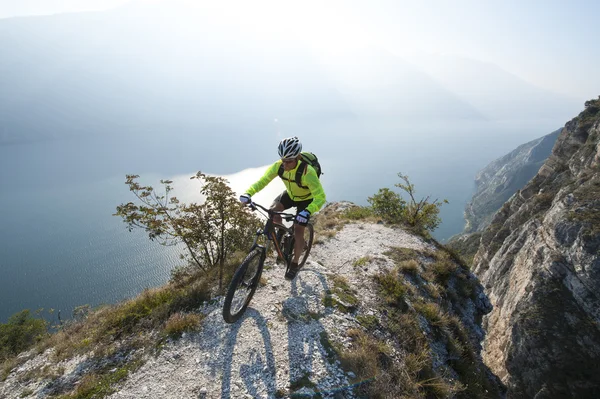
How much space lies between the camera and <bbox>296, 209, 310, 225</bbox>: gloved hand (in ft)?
22.2

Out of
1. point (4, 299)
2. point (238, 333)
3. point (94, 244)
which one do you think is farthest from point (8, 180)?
point (238, 333)

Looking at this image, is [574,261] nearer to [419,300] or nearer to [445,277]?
[445,277]

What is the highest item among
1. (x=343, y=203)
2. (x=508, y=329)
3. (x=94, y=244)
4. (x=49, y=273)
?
(x=94, y=244)

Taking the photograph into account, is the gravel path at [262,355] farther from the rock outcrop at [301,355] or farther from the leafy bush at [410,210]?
the leafy bush at [410,210]

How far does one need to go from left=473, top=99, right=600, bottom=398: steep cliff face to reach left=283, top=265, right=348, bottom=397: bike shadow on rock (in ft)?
82.9

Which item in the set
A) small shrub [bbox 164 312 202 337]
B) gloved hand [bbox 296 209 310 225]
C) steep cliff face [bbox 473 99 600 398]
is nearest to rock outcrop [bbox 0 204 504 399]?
small shrub [bbox 164 312 202 337]

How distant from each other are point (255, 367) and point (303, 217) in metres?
3.26

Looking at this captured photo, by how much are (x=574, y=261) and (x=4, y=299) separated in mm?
117187

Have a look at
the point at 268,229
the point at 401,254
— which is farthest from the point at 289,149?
the point at 401,254

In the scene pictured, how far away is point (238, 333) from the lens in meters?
6.73

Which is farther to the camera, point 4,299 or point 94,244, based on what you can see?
point 94,244

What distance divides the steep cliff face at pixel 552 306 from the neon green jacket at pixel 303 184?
27115 millimetres

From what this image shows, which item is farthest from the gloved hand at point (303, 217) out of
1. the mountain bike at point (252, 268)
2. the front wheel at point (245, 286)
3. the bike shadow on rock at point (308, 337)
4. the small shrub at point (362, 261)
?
the small shrub at point (362, 261)

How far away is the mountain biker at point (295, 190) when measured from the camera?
7125mm
